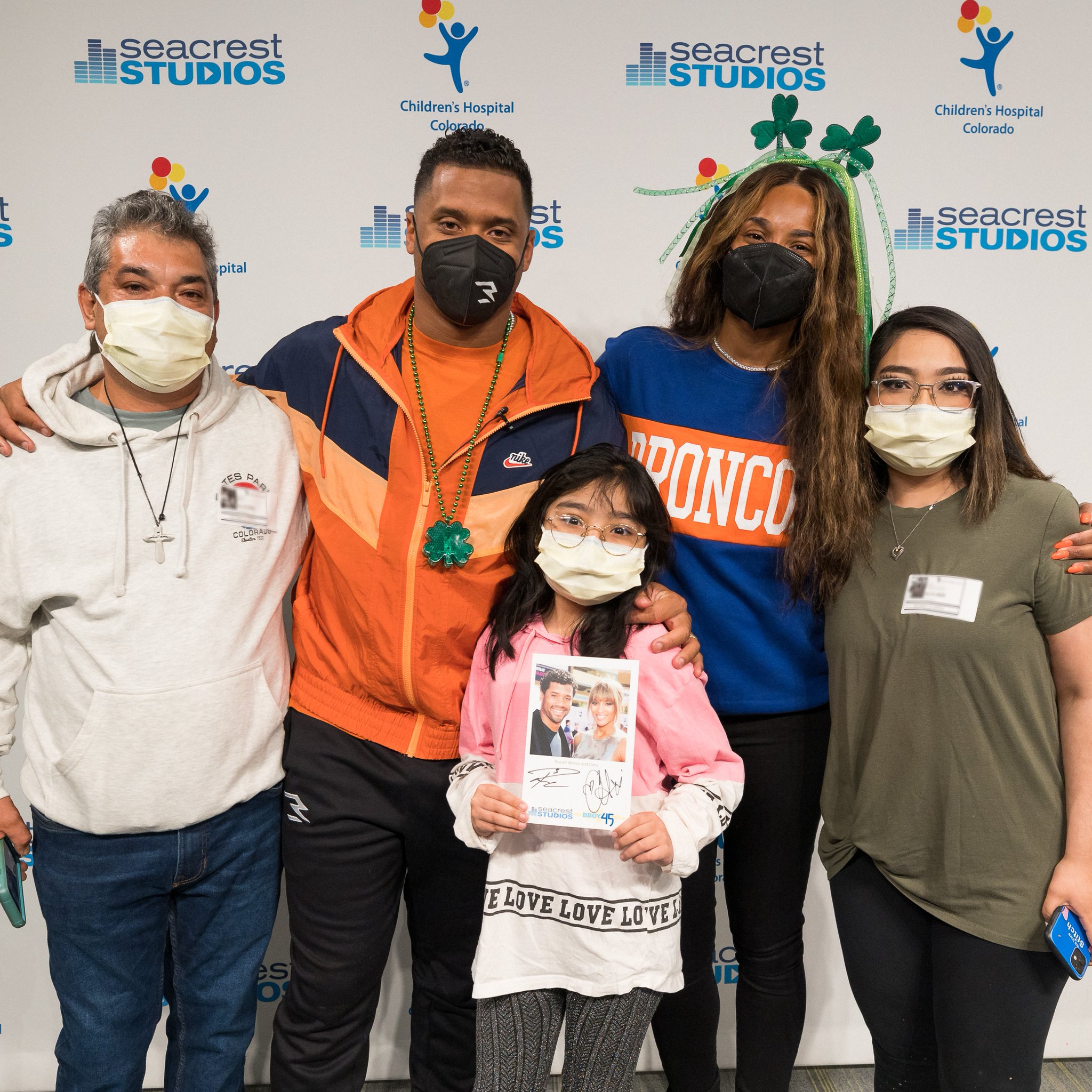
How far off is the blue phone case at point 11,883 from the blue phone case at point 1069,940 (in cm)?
175

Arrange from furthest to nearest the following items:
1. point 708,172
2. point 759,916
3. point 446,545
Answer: point 708,172 → point 759,916 → point 446,545

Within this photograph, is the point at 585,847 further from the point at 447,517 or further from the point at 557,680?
the point at 447,517

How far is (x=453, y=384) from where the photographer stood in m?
1.70

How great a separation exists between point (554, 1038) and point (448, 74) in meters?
2.13

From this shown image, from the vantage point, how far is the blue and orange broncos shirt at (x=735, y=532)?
170cm

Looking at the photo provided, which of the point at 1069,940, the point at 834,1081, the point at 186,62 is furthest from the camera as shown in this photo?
the point at 834,1081

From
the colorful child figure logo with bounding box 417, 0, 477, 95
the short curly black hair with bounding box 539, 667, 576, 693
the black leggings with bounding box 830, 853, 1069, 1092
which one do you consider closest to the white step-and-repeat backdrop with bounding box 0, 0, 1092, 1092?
the colorful child figure logo with bounding box 417, 0, 477, 95

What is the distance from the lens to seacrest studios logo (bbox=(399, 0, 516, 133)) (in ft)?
7.07

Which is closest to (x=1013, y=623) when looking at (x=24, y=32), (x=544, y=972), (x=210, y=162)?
(x=544, y=972)

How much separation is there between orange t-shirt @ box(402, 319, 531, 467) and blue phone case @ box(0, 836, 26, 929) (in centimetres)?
102

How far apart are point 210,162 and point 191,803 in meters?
1.54
